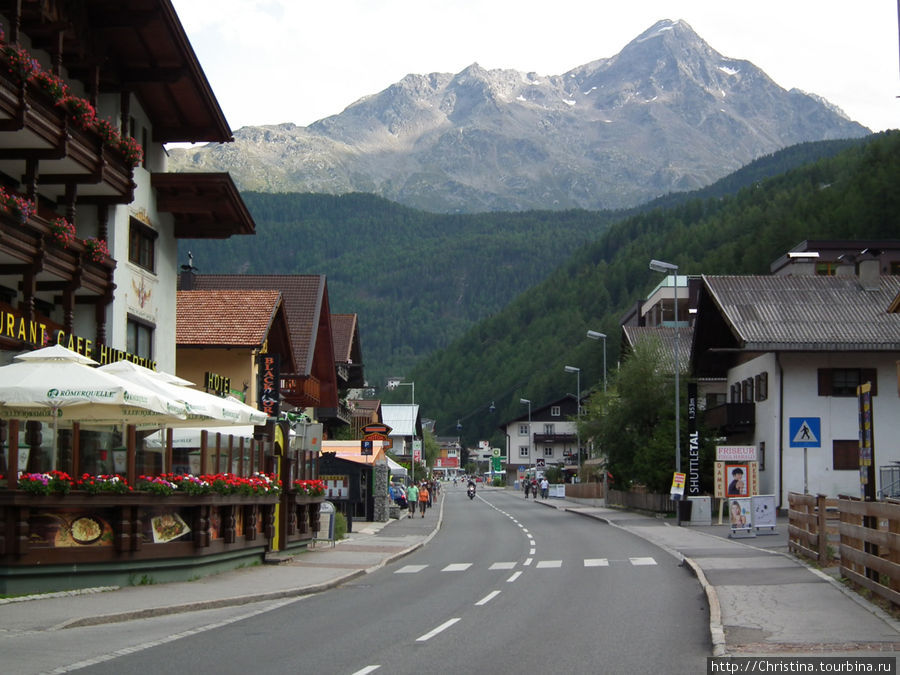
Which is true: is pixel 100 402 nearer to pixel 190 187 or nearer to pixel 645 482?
pixel 190 187

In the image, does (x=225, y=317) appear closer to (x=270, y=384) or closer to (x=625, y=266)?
(x=270, y=384)

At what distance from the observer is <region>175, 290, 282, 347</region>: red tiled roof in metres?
35.4


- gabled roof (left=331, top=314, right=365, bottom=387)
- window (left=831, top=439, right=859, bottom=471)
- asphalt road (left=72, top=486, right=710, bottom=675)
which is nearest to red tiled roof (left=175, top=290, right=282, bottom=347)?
asphalt road (left=72, top=486, right=710, bottom=675)

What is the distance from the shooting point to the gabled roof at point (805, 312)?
4616 cm

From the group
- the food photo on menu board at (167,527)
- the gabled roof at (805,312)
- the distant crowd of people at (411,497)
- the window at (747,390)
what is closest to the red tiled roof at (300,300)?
the distant crowd of people at (411,497)

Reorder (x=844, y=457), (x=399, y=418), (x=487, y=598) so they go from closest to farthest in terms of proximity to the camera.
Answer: (x=487, y=598)
(x=844, y=457)
(x=399, y=418)

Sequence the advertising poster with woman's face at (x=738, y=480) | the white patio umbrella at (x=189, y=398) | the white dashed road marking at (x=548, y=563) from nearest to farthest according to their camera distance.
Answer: the white patio umbrella at (x=189, y=398) → the white dashed road marking at (x=548, y=563) → the advertising poster with woman's face at (x=738, y=480)

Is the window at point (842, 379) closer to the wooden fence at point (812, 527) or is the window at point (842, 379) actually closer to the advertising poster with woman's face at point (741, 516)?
the advertising poster with woman's face at point (741, 516)

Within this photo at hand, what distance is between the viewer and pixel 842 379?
155ft

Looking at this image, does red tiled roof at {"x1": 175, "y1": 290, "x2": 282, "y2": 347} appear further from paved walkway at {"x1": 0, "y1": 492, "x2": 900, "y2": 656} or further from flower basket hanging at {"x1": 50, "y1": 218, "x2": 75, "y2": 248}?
flower basket hanging at {"x1": 50, "y1": 218, "x2": 75, "y2": 248}

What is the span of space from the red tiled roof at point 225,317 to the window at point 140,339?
5435 millimetres

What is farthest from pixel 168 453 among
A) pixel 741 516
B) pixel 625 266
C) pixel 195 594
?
pixel 625 266

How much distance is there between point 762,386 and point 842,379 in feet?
11.1

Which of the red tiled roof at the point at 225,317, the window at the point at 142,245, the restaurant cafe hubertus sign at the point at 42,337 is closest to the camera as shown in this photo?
the restaurant cafe hubertus sign at the point at 42,337
